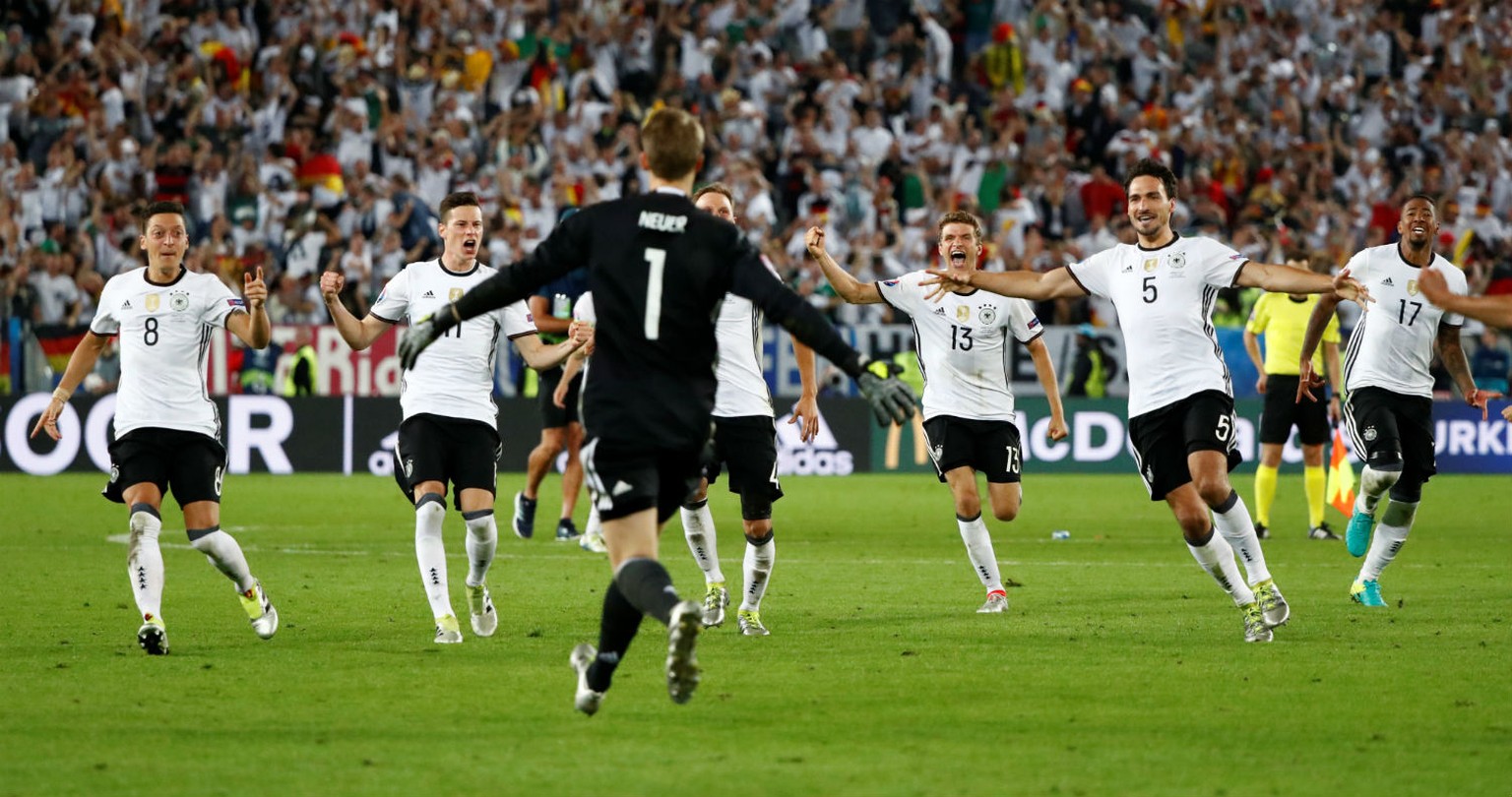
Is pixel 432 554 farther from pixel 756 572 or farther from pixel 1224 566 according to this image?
pixel 1224 566

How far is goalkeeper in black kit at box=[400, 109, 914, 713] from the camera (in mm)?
6648

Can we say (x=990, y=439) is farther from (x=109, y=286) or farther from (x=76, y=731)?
(x=76, y=731)

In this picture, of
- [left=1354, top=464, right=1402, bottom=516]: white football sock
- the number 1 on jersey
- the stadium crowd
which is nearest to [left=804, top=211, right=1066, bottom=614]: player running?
[left=1354, top=464, right=1402, bottom=516]: white football sock

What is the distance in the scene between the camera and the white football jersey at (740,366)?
394 inches

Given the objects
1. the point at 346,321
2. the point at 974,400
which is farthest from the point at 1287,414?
the point at 346,321

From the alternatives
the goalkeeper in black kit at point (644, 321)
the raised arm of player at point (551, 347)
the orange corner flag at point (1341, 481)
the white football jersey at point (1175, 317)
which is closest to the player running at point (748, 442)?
the raised arm of player at point (551, 347)

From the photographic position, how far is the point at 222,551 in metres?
9.28

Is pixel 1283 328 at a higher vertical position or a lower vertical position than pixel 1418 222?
lower

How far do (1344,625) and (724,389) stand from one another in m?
3.52

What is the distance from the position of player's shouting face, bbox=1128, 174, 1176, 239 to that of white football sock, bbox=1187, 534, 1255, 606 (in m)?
1.60

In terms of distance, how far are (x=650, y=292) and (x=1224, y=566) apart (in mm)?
4250

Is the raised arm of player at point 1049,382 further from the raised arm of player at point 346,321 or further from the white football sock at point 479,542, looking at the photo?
the raised arm of player at point 346,321

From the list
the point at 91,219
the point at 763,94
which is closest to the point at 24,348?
the point at 91,219

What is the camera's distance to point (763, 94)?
29594mm
